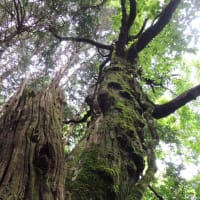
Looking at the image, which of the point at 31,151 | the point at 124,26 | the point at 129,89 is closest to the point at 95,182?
the point at 31,151

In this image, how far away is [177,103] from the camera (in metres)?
4.98

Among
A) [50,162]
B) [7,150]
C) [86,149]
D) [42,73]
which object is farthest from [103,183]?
[42,73]

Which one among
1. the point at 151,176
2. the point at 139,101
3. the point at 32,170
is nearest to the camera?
the point at 32,170

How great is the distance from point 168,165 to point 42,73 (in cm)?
816

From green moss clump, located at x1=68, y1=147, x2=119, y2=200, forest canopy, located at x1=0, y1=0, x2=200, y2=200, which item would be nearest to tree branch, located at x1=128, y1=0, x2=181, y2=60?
forest canopy, located at x1=0, y1=0, x2=200, y2=200

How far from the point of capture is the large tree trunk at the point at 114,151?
9.46ft

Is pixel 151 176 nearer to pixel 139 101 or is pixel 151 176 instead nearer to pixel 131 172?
pixel 131 172

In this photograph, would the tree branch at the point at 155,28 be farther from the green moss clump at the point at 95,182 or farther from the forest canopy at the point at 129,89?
the green moss clump at the point at 95,182

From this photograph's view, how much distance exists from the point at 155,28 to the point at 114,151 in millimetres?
3255

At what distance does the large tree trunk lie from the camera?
288cm

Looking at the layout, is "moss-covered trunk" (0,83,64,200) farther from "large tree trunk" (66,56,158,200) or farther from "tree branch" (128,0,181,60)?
"tree branch" (128,0,181,60)

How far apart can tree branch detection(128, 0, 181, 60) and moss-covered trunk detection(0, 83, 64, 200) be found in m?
3.46

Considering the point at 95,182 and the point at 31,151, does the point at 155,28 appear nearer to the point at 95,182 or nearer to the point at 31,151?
the point at 95,182

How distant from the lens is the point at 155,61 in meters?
7.81
